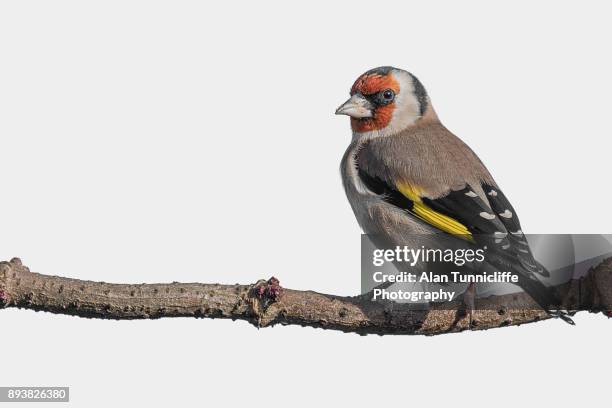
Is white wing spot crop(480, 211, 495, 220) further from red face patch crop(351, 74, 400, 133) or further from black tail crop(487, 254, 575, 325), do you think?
red face patch crop(351, 74, 400, 133)

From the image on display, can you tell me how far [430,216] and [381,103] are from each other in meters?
1.40

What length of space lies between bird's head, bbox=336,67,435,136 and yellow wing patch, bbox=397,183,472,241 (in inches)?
36.0

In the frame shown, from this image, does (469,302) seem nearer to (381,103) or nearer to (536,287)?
(536,287)

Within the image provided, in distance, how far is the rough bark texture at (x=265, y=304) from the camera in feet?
17.3

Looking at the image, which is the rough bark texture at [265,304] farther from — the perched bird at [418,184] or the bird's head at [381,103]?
the bird's head at [381,103]

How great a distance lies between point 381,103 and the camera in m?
6.82

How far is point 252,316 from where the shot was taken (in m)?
5.39

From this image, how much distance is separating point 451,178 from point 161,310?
7.87ft

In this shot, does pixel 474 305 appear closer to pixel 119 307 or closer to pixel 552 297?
pixel 552 297

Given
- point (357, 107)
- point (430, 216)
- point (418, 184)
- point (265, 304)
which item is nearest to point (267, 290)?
point (265, 304)

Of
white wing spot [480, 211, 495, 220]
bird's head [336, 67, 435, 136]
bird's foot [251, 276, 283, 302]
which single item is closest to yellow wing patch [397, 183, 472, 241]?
white wing spot [480, 211, 495, 220]

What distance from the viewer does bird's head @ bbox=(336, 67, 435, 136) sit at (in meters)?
6.80

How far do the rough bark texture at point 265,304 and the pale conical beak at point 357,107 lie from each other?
1.80 meters

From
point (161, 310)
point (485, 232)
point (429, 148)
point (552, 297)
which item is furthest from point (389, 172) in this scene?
point (161, 310)
